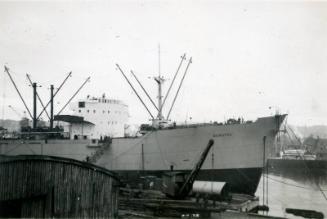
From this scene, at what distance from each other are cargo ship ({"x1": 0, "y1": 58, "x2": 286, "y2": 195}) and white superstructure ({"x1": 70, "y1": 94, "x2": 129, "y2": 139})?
155 inches

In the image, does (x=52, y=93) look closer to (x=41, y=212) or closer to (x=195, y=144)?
(x=195, y=144)

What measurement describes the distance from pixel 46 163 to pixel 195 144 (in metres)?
11.9

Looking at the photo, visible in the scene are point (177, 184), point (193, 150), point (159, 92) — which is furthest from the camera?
point (159, 92)

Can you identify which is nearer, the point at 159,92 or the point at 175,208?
the point at 175,208

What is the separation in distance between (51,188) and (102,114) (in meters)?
18.9

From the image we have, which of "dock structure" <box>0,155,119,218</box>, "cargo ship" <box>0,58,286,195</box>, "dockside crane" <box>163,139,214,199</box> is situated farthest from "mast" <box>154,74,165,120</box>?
"dock structure" <box>0,155,119,218</box>

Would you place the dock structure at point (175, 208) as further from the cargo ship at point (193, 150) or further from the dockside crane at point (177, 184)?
the cargo ship at point (193, 150)

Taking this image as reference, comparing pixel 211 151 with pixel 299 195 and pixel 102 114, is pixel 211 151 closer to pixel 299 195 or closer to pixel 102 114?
pixel 102 114

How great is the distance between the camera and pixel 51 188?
11375 millimetres

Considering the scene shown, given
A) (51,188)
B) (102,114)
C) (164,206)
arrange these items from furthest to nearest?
(102,114), (164,206), (51,188)

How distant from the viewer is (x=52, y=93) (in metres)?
32.2

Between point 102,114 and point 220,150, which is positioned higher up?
point 102,114

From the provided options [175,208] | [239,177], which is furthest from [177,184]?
[239,177]

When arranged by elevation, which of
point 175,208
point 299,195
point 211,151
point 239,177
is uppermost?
point 211,151
